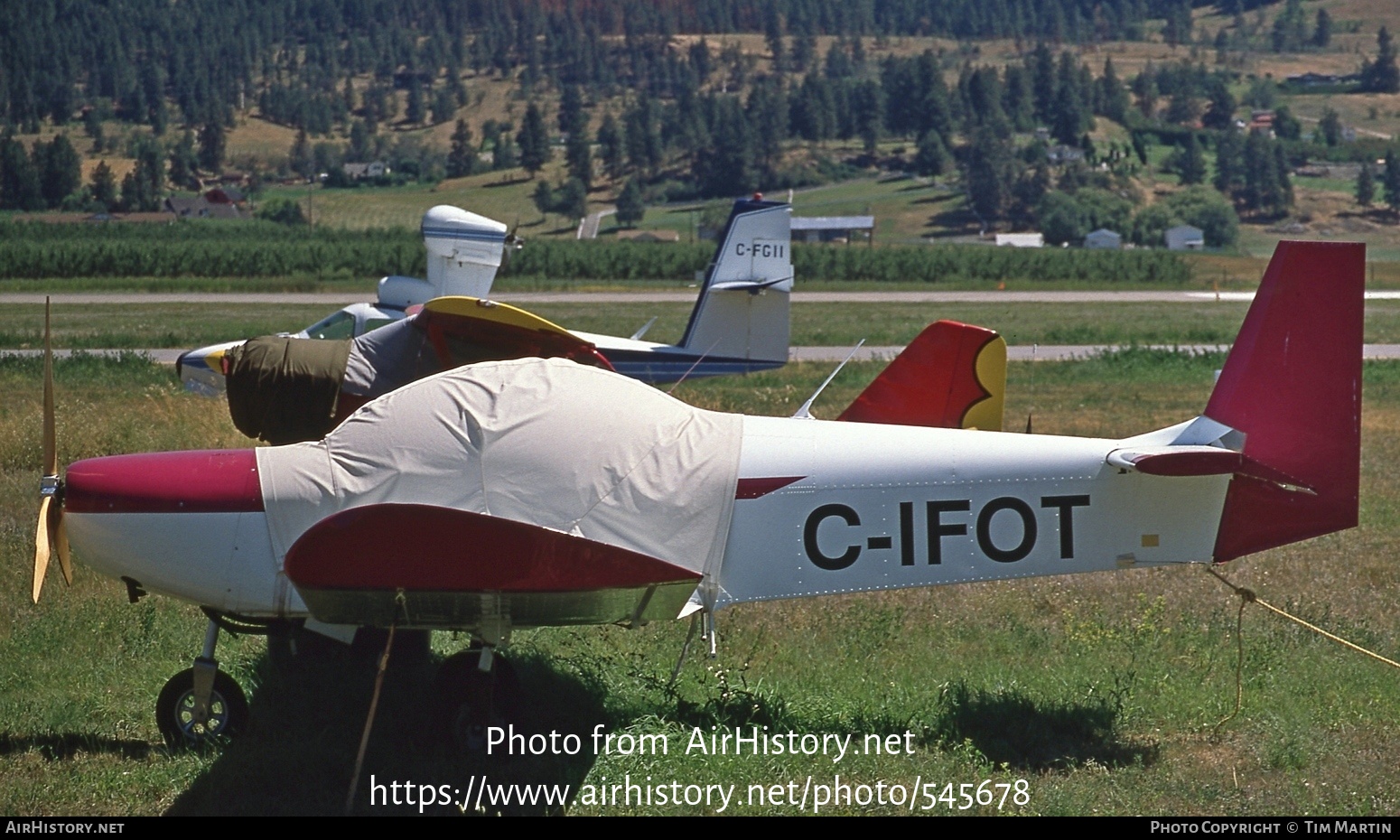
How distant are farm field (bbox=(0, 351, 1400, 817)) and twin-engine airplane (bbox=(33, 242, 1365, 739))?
2.15ft

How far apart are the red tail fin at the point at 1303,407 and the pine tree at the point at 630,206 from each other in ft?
276

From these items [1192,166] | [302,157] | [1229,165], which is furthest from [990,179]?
[302,157]

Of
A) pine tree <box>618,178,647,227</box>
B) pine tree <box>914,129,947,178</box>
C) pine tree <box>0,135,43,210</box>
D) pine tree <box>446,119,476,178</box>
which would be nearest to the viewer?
pine tree <box>0,135,43,210</box>

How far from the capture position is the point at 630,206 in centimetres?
9469

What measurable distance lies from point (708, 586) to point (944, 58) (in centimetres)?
19152

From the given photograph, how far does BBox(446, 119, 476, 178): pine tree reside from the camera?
9850 centimetres

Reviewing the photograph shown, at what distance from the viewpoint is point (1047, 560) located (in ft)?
23.6

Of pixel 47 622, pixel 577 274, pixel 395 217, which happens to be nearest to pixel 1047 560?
pixel 47 622

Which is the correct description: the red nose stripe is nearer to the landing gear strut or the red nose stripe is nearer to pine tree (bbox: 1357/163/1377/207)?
the landing gear strut

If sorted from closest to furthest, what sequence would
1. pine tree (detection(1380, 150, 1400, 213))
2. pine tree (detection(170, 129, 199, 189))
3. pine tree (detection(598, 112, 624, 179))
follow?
pine tree (detection(170, 129, 199, 189)) < pine tree (detection(1380, 150, 1400, 213)) < pine tree (detection(598, 112, 624, 179))

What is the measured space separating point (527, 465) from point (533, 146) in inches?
3958

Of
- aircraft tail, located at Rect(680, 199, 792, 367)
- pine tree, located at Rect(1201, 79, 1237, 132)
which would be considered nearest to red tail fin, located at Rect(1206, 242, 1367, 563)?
aircraft tail, located at Rect(680, 199, 792, 367)

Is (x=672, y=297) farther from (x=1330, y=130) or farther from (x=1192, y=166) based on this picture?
(x=1330, y=130)
